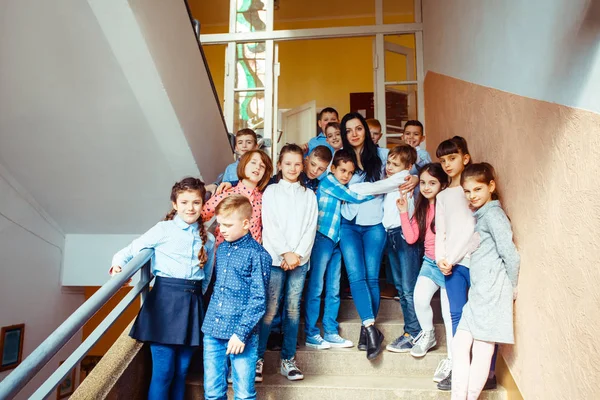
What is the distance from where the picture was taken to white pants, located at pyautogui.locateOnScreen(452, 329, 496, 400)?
181cm

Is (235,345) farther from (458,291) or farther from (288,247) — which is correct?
(458,291)

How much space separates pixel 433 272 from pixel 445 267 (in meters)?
0.18

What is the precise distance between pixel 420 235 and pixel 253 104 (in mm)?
2803

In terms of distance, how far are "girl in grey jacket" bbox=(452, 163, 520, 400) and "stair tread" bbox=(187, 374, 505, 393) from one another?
0.20 metres

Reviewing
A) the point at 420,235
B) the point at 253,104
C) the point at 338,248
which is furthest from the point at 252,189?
the point at 253,104

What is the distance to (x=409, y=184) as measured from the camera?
2.44 m

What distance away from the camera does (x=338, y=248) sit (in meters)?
2.44

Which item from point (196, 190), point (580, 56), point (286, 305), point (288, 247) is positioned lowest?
point (286, 305)

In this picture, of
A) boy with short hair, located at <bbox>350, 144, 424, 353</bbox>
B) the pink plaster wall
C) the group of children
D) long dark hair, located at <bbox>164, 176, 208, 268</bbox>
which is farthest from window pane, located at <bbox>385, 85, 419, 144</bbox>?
long dark hair, located at <bbox>164, 176, 208, 268</bbox>

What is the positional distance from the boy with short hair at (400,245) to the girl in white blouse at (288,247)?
1.25ft

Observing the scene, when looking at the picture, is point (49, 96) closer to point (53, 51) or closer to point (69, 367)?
point (53, 51)

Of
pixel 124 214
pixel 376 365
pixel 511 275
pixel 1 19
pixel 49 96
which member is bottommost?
pixel 376 365

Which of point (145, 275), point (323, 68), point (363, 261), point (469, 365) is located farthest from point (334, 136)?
point (323, 68)

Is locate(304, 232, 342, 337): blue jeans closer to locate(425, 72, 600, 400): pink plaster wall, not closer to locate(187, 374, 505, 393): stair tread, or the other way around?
locate(187, 374, 505, 393): stair tread
